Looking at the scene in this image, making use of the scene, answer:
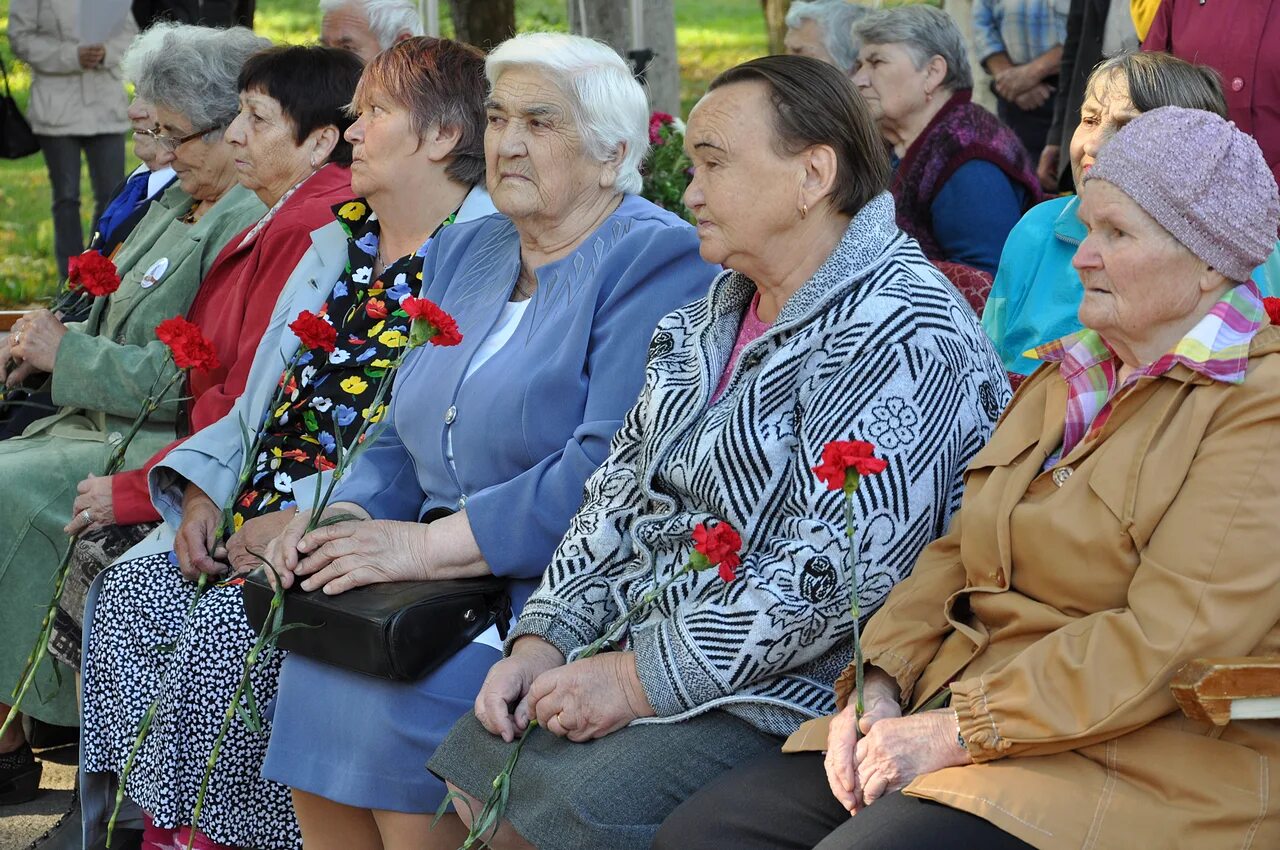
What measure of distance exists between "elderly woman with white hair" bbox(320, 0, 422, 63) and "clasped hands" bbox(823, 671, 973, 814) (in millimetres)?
3588

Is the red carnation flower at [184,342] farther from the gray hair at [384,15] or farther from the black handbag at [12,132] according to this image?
the black handbag at [12,132]

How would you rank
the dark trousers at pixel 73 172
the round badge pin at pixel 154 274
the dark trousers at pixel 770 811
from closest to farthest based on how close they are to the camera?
the dark trousers at pixel 770 811
the round badge pin at pixel 154 274
the dark trousers at pixel 73 172

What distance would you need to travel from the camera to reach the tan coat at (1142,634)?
198 centimetres

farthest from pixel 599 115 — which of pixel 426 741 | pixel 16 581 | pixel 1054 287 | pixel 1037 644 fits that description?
pixel 16 581

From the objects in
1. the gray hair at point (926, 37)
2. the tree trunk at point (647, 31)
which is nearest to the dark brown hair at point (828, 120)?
the gray hair at point (926, 37)

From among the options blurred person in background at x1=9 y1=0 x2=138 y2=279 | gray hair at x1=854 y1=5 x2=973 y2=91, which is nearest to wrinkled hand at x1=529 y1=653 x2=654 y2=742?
gray hair at x1=854 y1=5 x2=973 y2=91

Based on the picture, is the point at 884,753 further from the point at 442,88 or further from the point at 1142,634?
the point at 442,88

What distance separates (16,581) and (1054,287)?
8.88 ft

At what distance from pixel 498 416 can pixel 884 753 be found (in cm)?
123

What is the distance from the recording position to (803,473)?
8.05 ft

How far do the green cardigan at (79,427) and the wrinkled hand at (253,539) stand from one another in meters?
0.56

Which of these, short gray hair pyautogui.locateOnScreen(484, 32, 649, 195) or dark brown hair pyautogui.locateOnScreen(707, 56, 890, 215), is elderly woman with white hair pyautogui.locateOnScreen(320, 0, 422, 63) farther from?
dark brown hair pyautogui.locateOnScreen(707, 56, 890, 215)

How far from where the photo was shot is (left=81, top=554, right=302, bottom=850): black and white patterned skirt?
322 cm

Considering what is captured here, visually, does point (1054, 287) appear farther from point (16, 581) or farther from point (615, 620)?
point (16, 581)
